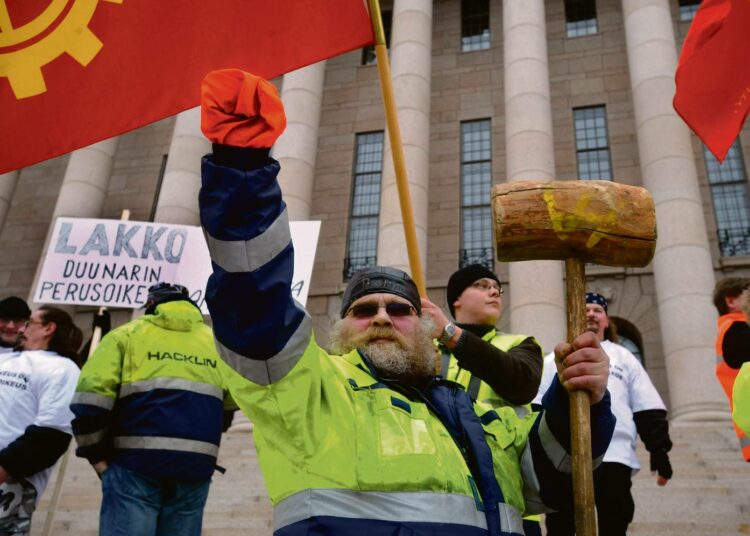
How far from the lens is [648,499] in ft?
24.6

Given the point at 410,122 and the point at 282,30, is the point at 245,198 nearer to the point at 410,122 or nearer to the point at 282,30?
the point at 282,30

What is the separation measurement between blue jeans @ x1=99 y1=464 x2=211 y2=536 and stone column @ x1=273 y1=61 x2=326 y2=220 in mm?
12541

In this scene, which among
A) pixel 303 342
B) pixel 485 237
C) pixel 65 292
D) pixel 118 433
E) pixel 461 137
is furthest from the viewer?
pixel 461 137

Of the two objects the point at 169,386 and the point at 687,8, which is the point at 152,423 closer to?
the point at 169,386

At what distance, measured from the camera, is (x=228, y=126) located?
1981 mm

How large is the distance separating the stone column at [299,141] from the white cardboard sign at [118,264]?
771 centimetres

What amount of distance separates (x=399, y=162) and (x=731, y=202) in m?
18.5

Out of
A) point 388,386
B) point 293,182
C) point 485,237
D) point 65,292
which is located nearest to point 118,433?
point 388,386

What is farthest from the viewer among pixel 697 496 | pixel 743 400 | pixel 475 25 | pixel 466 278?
pixel 475 25

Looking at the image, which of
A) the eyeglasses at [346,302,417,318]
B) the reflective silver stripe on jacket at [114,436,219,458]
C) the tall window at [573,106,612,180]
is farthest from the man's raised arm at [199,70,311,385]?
the tall window at [573,106,612,180]

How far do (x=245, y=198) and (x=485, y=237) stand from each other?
18.8m

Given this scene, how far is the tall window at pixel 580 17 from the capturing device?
22.7 meters

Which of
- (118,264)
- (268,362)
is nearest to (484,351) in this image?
(268,362)

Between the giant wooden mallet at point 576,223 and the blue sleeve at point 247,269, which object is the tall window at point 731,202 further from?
the blue sleeve at point 247,269
